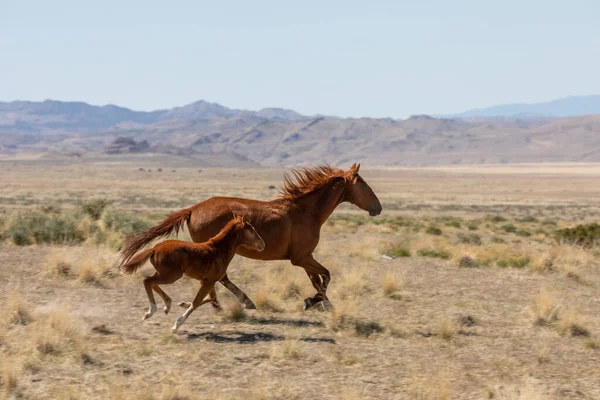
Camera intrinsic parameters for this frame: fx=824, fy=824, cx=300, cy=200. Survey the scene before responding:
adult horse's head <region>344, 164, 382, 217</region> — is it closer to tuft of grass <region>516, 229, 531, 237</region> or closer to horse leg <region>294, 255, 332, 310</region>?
horse leg <region>294, 255, 332, 310</region>

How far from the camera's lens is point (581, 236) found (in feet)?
73.3

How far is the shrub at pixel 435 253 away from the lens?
56.7 feet

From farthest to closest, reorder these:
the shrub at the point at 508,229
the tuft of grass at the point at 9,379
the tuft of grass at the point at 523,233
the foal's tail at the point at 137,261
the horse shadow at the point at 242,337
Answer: the shrub at the point at 508,229
the tuft of grass at the point at 523,233
the foal's tail at the point at 137,261
the horse shadow at the point at 242,337
the tuft of grass at the point at 9,379

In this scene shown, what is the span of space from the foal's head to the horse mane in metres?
1.27

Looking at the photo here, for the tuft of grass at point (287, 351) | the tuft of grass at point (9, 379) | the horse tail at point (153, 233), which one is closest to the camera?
the tuft of grass at point (9, 379)

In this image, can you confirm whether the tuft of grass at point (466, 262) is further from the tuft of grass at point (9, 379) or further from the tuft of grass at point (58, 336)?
the tuft of grass at point (9, 379)

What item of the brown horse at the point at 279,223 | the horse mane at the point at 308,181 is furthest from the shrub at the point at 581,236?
the brown horse at the point at 279,223

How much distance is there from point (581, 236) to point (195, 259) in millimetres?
15603

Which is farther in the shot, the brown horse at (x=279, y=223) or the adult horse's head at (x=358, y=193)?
the adult horse's head at (x=358, y=193)

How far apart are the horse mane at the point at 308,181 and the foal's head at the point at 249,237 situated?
1.27m

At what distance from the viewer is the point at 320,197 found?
11.3m

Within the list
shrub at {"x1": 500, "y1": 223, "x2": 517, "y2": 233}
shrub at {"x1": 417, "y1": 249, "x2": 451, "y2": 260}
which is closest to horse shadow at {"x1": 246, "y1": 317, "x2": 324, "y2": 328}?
shrub at {"x1": 417, "y1": 249, "x2": 451, "y2": 260}

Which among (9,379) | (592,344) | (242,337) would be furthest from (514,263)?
(9,379)

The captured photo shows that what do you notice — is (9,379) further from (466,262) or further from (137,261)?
(466,262)
